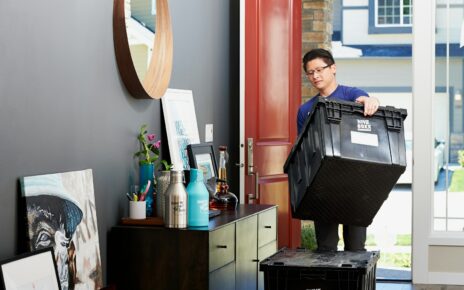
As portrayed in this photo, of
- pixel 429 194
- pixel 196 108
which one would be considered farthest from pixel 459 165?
pixel 196 108

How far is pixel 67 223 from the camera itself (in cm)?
289

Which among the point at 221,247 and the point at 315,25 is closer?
the point at 221,247

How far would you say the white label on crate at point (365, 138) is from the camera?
11.4 feet

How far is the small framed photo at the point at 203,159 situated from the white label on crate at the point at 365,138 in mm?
971

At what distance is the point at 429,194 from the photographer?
6031 mm

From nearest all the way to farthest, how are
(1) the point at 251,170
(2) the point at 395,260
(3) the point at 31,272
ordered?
(3) the point at 31,272 < (1) the point at 251,170 < (2) the point at 395,260

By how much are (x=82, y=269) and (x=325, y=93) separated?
164 cm

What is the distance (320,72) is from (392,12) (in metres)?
7.54

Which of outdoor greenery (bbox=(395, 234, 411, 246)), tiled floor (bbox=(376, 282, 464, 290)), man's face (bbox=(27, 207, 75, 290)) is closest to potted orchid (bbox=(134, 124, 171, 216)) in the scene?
man's face (bbox=(27, 207, 75, 290))

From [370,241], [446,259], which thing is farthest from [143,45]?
[370,241]

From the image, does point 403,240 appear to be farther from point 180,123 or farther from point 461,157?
point 180,123

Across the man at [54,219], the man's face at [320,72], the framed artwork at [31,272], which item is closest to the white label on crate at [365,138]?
the man's face at [320,72]

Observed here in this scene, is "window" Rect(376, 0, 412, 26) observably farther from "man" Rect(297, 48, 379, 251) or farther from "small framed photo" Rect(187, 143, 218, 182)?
"man" Rect(297, 48, 379, 251)

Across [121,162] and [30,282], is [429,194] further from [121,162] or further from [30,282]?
[30,282]
